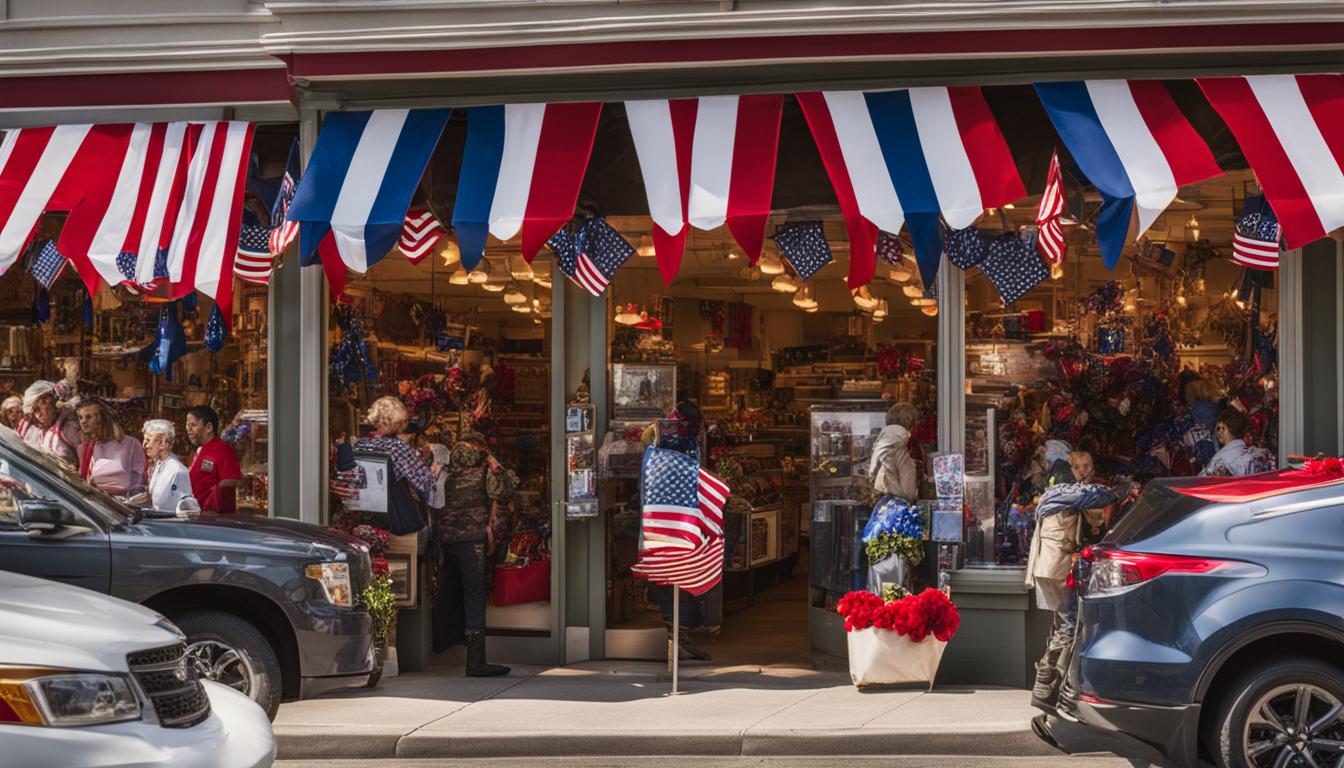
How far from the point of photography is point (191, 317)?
13078 mm

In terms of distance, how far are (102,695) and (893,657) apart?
6426 millimetres

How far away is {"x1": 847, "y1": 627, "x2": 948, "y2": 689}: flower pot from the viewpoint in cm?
1070

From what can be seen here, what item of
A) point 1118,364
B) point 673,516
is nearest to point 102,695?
point 673,516

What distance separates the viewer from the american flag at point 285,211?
11.4 meters

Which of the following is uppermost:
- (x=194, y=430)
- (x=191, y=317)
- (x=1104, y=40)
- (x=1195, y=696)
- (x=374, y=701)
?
(x=1104, y=40)

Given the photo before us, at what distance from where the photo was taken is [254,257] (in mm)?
11859

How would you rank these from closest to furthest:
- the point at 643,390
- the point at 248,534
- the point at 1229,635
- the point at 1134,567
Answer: the point at 1229,635, the point at 1134,567, the point at 248,534, the point at 643,390

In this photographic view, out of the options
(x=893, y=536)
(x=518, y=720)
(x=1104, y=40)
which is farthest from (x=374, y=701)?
(x=1104, y=40)

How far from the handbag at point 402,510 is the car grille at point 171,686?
566 centimetres

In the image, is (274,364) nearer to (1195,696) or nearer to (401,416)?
(401,416)

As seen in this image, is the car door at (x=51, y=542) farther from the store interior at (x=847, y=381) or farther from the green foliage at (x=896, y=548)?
the green foliage at (x=896, y=548)

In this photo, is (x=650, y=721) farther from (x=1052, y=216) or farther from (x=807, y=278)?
(x=1052, y=216)

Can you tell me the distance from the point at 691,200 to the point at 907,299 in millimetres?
2566

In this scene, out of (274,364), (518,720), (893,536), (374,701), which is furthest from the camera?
(274,364)
